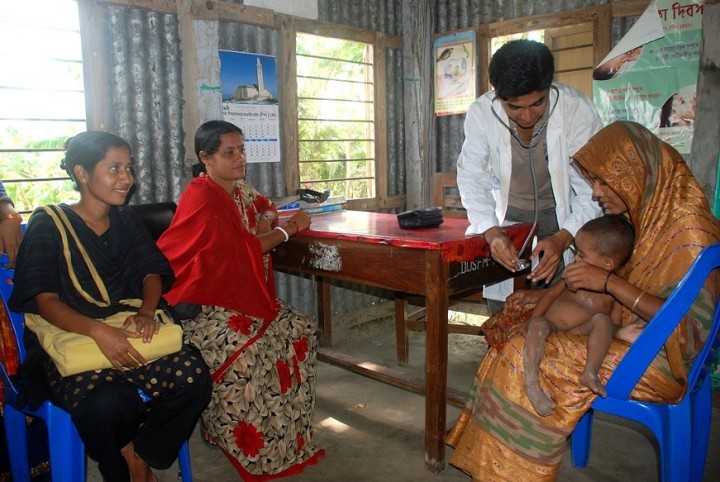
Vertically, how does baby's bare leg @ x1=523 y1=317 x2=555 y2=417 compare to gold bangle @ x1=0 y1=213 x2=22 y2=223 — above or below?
below

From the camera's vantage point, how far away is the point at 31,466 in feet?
7.61

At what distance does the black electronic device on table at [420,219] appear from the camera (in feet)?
9.18

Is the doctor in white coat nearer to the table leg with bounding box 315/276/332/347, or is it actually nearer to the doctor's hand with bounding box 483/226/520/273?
the doctor's hand with bounding box 483/226/520/273

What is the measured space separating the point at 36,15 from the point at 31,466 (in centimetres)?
250

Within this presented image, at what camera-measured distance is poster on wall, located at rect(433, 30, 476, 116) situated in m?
4.91

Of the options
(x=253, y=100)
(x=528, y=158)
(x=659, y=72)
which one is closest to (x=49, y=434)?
(x=528, y=158)

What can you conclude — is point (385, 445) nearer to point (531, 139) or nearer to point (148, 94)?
point (531, 139)

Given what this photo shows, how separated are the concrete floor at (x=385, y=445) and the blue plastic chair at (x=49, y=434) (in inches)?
18.6

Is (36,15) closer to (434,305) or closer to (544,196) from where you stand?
(434,305)

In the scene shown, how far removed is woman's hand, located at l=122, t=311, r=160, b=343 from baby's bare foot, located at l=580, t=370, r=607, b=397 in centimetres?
157

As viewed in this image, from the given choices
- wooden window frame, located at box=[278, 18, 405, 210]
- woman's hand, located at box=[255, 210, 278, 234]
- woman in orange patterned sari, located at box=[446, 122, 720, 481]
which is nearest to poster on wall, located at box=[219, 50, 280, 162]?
wooden window frame, located at box=[278, 18, 405, 210]

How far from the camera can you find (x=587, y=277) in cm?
194

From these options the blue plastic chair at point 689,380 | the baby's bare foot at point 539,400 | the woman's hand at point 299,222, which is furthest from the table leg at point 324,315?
the blue plastic chair at point 689,380

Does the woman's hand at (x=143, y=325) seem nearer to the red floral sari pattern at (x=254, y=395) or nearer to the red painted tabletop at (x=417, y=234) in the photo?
the red floral sari pattern at (x=254, y=395)
